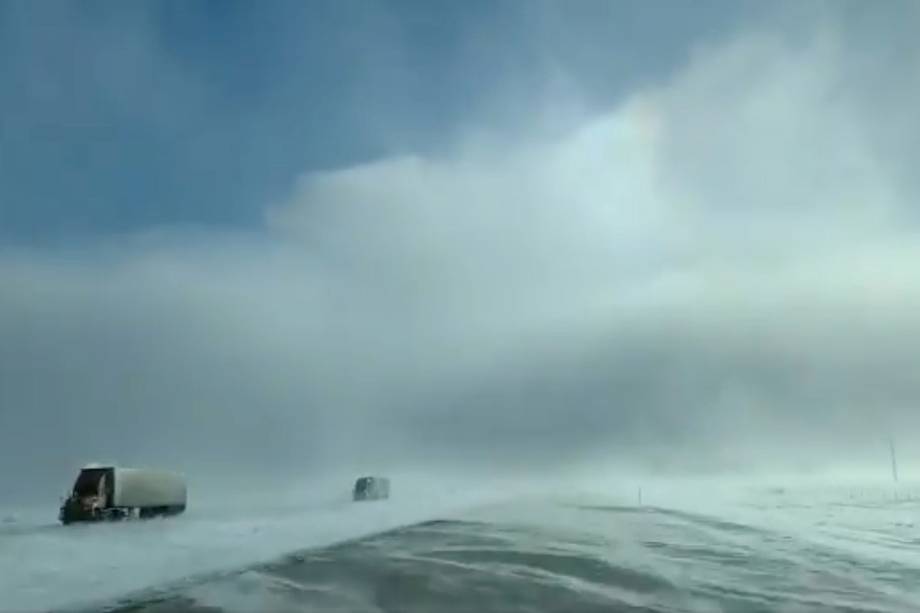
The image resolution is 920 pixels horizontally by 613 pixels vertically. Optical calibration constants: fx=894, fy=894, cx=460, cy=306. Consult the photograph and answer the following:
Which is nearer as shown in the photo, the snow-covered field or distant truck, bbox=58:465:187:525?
the snow-covered field

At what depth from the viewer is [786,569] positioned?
3253 centimetres

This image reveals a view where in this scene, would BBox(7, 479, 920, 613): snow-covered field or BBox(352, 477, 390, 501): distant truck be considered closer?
BBox(7, 479, 920, 613): snow-covered field

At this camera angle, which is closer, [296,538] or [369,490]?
[296,538]

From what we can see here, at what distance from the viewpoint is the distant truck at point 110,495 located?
5791 centimetres

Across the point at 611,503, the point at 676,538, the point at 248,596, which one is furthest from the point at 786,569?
the point at 611,503

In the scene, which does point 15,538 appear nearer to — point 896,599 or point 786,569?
point 786,569

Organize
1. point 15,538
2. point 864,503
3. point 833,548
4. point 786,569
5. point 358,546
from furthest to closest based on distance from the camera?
point 864,503, point 15,538, point 833,548, point 358,546, point 786,569

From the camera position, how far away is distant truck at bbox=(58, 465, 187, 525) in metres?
57.9

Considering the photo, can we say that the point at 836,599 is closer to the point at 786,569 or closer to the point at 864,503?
the point at 786,569

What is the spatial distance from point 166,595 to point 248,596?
2.40 meters

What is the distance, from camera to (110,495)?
5822 centimetres

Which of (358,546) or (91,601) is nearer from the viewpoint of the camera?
(91,601)

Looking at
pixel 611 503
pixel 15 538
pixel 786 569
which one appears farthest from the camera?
pixel 611 503

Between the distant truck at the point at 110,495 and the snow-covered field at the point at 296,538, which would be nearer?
the snow-covered field at the point at 296,538
